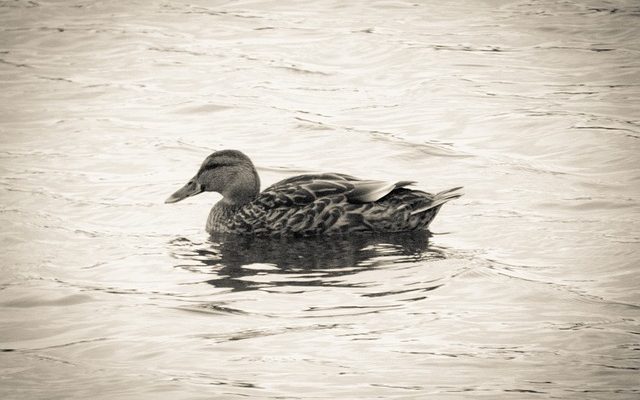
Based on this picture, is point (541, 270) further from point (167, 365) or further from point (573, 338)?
point (167, 365)

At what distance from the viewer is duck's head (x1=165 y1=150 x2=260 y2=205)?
36.9ft

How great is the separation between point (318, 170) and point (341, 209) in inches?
76.1

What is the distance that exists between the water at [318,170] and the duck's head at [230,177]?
0.35 m

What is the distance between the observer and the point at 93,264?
9.77 meters

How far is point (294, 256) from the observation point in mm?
10148

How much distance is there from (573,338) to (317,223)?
11.2 feet

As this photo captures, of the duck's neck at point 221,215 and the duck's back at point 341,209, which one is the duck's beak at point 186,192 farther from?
the duck's back at point 341,209

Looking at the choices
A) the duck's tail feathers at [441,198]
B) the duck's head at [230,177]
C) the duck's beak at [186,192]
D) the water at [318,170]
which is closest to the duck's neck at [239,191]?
the duck's head at [230,177]

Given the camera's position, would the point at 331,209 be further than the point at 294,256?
Yes

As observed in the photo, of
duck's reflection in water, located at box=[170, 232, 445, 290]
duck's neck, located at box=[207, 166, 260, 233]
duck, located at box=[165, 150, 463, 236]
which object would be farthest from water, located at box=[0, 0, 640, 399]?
duck's neck, located at box=[207, 166, 260, 233]

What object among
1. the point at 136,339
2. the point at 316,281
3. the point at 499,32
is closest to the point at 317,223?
the point at 316,281

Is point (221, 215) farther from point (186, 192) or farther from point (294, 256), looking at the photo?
point (294, 256)

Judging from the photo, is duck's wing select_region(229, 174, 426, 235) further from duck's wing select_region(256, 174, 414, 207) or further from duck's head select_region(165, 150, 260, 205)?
duck's head select_region(165, 150, 260, 205)

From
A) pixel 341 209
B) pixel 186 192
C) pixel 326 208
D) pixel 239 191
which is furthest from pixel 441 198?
pixel 186 192
